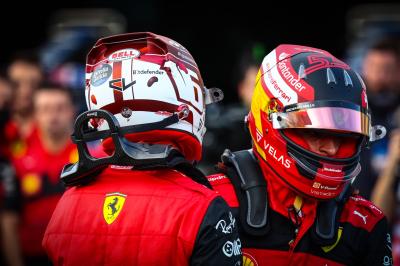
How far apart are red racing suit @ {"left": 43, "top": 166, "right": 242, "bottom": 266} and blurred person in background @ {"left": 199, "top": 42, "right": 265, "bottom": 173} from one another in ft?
11.0

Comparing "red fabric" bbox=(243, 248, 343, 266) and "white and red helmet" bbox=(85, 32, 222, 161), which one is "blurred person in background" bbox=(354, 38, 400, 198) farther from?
"white and red helmet" bbox=(85, 32, 222, 161)

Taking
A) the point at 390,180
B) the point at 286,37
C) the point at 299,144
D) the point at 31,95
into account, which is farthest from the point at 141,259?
the point at 286,37

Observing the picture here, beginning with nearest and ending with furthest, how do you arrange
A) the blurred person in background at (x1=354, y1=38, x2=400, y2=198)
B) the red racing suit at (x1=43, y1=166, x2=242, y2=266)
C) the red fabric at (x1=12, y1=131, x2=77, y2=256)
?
1. the red racing suit at (x1=43, y1=166, x2=242, y2=266)
2. the blurred person in background at (x1=354, y1=38, x2=400, y2=198)
3. the red fabric at (x1=12, y1=131, x2=77, y2=256)

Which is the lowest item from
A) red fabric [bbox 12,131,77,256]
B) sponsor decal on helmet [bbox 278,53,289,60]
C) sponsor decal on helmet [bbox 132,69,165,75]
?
red fabric [bbox 12,131,77,256]

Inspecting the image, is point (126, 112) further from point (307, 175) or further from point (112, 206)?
point (307, 175)

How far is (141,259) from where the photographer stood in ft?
10.1

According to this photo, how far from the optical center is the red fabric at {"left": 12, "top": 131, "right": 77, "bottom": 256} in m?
6.91

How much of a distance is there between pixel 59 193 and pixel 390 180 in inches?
98.9

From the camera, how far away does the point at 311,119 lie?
3.46m

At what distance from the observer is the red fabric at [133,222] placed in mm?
3074

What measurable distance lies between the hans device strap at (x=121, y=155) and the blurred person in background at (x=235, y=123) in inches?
130

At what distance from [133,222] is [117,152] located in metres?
0.25

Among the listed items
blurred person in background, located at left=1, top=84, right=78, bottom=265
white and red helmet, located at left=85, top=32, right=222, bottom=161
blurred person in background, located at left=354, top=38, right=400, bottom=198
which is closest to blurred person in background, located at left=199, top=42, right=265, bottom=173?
blurred person in background, located at left=354, top=38, right=400, bottom=198

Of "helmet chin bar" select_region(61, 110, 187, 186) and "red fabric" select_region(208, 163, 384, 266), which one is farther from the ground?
"helmet chin bar" select_region(61, 110, 187, 186)
